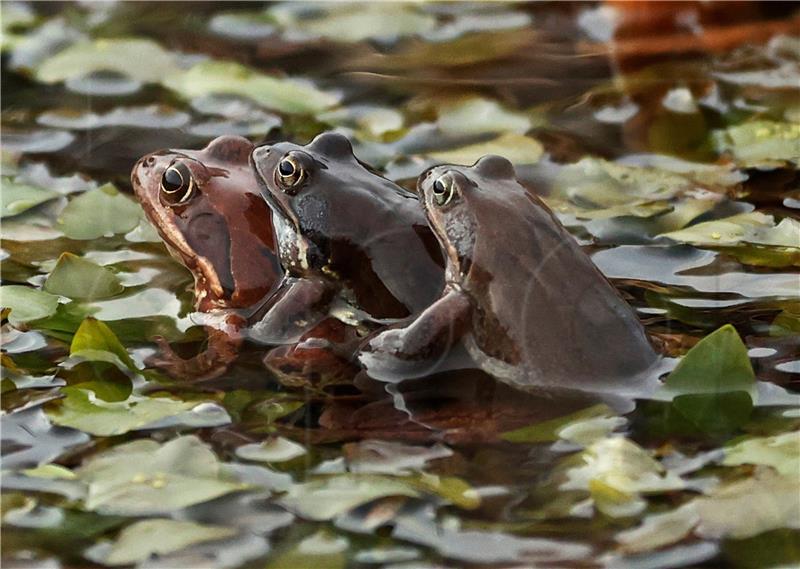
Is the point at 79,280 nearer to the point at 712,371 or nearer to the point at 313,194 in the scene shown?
the point at 313,194

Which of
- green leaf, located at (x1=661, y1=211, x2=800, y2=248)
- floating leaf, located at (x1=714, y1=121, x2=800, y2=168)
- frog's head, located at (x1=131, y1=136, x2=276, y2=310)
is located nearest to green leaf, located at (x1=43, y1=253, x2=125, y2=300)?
frog's head, located at (x1=131, y1=136, x2=276, y2=310)

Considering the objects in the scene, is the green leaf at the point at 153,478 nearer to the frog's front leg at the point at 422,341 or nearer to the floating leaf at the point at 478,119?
the frog's front leg at the point at 422,341

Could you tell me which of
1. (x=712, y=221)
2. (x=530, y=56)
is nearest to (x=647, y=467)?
(x=712, y=221)

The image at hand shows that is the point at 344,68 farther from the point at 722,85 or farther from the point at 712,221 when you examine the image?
the point at 712,221

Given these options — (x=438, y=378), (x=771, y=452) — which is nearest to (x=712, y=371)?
(x=771, y=452)

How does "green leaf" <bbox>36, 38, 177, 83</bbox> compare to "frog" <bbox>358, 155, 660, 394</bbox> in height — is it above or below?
above

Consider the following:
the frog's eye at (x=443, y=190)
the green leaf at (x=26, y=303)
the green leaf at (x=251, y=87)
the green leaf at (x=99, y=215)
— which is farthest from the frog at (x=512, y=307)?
the green leaf at (x=251, y=87)

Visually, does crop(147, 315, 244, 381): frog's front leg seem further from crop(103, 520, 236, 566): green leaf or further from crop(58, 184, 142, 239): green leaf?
crop(58, 184, 142, 239): green leaf
